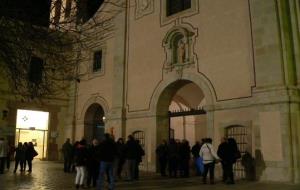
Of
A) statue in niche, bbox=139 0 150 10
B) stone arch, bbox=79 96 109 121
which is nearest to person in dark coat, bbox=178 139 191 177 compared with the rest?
stone arch, bbox=79 96 109 121

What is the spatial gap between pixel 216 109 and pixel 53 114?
13452 mm

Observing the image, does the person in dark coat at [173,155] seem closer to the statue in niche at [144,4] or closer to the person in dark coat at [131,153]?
the person in dark coat at [131,153]

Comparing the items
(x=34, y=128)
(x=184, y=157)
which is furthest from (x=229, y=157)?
(x=34, y=128)

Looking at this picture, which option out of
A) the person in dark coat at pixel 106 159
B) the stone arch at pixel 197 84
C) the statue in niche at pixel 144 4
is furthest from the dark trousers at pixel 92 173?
the statue in niche at pixel 144 4

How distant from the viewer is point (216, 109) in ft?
52.9

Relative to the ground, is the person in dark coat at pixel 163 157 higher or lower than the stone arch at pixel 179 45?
lower

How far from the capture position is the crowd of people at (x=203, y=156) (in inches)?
519

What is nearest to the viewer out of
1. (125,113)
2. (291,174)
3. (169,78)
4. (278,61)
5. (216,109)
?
(291,174)

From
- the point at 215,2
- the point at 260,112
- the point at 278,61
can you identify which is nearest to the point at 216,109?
the point at 260,112

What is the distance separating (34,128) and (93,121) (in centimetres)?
408

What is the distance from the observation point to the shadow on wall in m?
13.9

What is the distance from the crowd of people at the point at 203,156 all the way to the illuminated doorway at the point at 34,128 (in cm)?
1161

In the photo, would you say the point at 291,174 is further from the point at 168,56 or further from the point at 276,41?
the point at 168,56

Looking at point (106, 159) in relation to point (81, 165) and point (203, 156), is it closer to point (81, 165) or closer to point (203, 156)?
point (81, 165)
